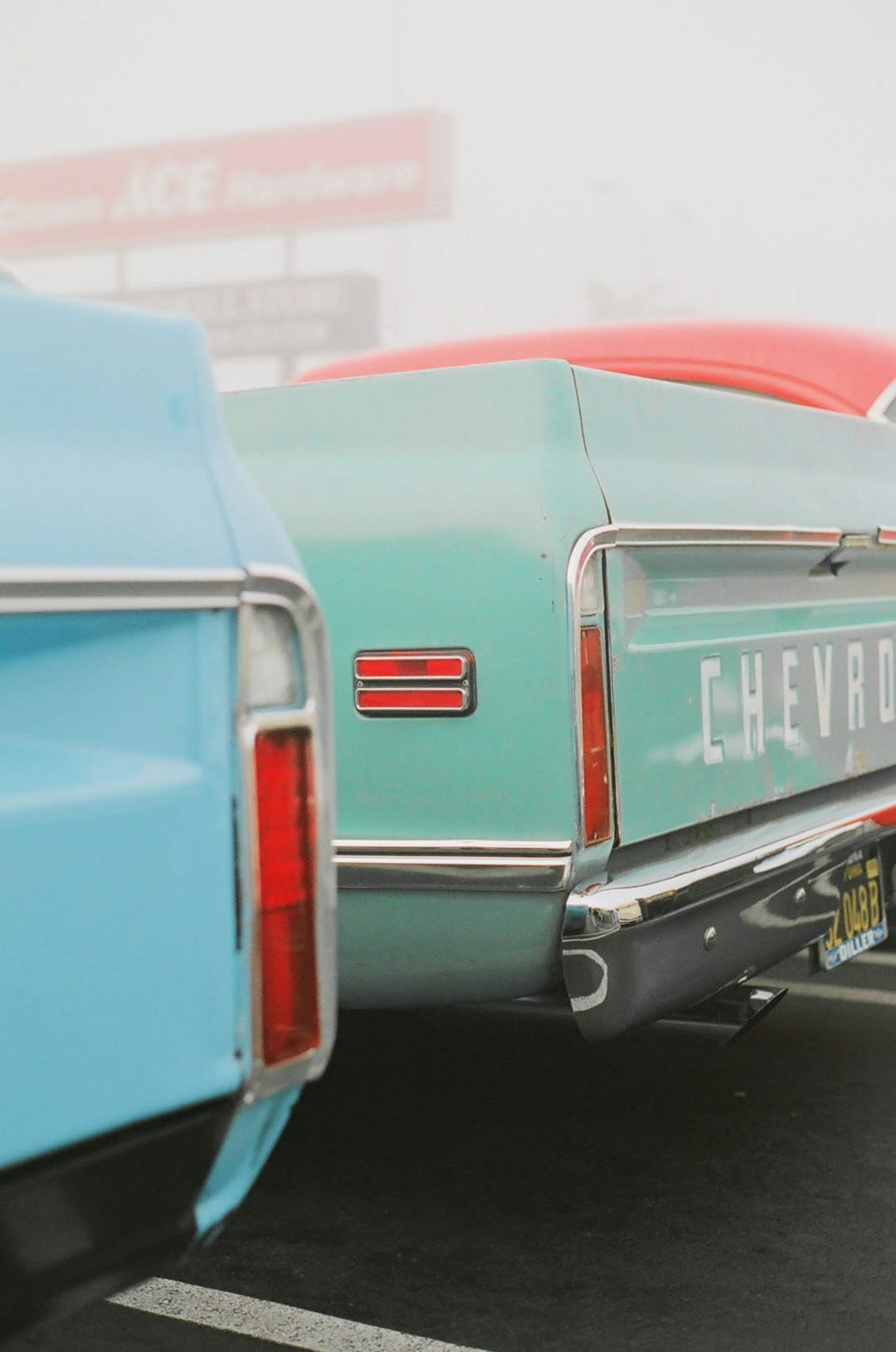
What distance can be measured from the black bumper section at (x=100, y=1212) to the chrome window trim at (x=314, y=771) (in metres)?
0.10

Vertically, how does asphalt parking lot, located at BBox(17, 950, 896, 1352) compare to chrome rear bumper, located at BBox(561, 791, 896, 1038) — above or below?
below

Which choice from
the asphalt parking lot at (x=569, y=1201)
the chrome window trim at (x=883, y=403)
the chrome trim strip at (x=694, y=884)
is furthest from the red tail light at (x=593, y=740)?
the chrome window trim at (x=883, y=403)

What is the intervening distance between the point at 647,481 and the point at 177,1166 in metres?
1.88

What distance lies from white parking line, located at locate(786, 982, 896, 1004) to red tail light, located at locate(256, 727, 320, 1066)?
12.0 feet

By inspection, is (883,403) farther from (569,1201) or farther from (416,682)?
(569,1201)

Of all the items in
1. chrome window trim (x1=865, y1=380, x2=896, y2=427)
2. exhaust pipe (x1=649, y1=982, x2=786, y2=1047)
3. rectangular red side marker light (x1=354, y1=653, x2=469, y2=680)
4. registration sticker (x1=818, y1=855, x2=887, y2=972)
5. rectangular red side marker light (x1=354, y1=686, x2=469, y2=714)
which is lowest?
exhaust pipe (x1=649, y1=982, x2=786, y2=1047)

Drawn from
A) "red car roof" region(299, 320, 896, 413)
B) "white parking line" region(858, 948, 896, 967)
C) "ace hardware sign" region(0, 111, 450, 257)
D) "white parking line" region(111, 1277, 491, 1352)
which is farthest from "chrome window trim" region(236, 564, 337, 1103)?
"ace hardware sign" region(0, 111, 450, 257)

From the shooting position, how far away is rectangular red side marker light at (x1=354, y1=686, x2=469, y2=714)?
3016 millimetres

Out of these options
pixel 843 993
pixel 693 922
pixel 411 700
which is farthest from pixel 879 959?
pixel 411 700

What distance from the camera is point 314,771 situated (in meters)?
1.88

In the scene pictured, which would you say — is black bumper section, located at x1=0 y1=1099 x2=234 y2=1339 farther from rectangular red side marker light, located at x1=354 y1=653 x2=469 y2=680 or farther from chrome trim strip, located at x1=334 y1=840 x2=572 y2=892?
rectangular red side marker light, located at x1=354 y1=653 x2=469 y2=680

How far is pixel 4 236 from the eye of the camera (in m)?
48.9

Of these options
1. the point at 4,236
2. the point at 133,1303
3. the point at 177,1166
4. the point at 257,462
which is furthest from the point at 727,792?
the point at 4,236

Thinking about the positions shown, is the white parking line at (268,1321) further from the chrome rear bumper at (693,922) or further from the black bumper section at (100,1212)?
the black bumper section at (100,1212)
